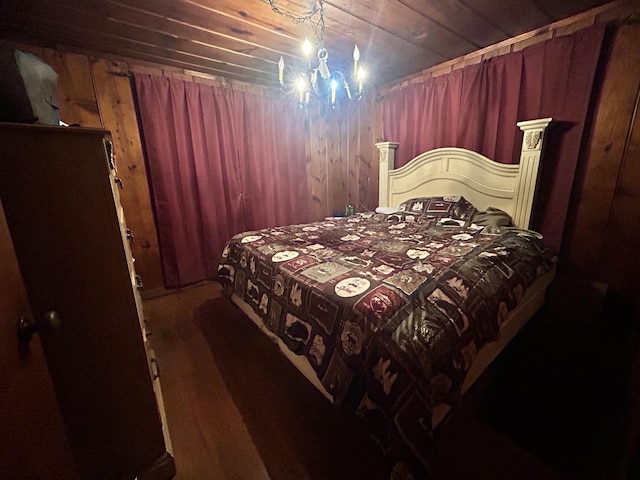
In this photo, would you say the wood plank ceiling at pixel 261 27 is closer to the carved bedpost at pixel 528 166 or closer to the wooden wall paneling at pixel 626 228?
the carved bedpost at pixel 528 166

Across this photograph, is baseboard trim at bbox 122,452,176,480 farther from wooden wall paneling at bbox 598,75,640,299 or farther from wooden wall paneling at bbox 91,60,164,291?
wooden wall paneling at bbox 598,75,640,299

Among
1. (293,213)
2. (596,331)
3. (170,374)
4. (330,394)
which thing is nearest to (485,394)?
(330,394)

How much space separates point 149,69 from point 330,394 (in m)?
3.24

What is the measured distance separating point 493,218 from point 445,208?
1.33 ft

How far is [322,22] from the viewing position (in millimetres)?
1843

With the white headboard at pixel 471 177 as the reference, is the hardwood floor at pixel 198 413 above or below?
below

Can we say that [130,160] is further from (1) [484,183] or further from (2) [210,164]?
(1) [484,183]

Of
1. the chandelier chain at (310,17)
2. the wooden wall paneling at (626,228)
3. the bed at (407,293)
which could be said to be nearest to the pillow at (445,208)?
the bed at (407,293)

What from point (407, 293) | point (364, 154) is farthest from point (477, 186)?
point (407, 293)

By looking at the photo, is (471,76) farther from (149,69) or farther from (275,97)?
(149,69)

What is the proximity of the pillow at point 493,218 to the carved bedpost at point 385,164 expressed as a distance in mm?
1213

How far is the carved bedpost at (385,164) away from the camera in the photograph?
10.7 feet

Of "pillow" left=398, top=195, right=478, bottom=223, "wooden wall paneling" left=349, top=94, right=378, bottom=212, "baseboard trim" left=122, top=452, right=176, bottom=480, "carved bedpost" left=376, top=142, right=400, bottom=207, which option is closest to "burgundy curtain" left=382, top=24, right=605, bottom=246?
"carved bedpost" left=376, top=142, right=400, bottom=207

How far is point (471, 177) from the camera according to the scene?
8.55 feet
